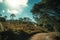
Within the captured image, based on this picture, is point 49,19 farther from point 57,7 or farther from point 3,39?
point 3,39

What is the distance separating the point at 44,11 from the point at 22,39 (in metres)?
5.54

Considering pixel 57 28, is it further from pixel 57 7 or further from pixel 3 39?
pixel 3 39

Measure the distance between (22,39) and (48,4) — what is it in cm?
678

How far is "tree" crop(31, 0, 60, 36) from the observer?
26.2 m

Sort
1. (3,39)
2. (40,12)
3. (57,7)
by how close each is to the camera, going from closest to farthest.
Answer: (3,39) → (57,7) → (40,12)

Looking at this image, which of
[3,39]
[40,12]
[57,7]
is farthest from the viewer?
[40,12]

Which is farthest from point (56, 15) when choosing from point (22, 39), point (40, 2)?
point (22, 39)

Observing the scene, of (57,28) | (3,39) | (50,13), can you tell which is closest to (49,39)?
(57,28)

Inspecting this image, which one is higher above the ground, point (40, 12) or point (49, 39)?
point (40, 12)

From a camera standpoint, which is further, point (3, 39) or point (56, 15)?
point (56, 15)

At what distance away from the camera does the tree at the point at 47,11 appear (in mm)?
26156

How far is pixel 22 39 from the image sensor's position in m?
28.0

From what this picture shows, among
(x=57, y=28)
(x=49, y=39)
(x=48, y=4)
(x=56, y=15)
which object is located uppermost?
(x=48, y=4)

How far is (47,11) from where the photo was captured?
91.0 feet
